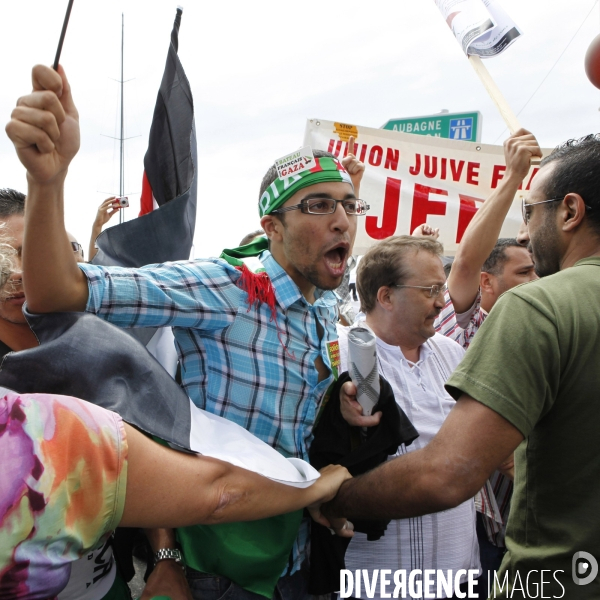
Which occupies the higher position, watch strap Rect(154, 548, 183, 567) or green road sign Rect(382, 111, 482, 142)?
green road sign Rect(382, 111, 482, 142)

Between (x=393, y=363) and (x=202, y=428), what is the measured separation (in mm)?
1312

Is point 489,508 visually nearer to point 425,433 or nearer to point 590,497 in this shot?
point 425,433

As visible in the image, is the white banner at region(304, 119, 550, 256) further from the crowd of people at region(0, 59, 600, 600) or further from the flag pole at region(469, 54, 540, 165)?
the crowd of people at region(0, 59, 600, 600)

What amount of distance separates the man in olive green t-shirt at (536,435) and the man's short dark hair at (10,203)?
1.56m

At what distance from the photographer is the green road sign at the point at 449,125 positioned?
272 inches

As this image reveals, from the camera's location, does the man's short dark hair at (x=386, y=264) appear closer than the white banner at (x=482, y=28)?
Yes

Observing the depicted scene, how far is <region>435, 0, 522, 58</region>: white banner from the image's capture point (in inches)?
138

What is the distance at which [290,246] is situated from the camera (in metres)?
2.02

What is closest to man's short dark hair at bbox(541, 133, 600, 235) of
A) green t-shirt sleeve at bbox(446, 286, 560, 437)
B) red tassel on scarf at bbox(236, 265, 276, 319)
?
green t-shirt sleeve at bbox(446, 286, 560, 437)

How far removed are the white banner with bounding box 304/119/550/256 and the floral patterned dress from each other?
4.08 m

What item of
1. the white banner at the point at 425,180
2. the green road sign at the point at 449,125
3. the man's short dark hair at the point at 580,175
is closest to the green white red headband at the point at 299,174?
the man's short dark hair at the point at 580,175

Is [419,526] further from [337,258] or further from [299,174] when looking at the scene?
[299,174]

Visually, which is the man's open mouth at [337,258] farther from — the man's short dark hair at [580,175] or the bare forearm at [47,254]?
the bare forearm at [47,254]

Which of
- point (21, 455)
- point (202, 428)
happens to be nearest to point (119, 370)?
point (202, 428)
